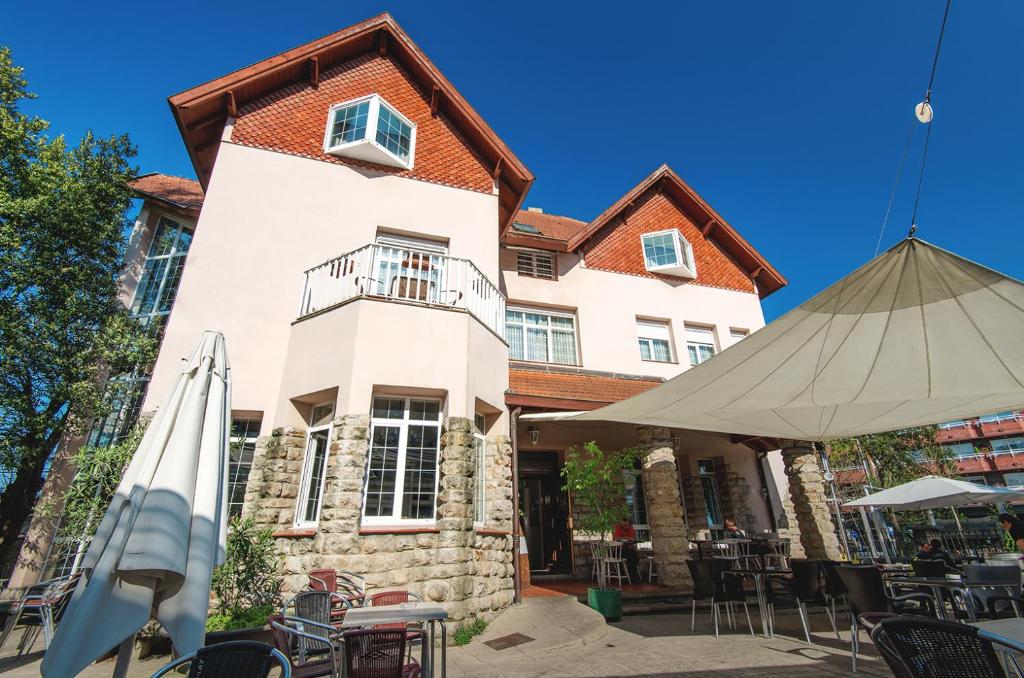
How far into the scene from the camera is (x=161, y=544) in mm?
2717

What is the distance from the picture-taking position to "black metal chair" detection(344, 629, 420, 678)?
2758 mm

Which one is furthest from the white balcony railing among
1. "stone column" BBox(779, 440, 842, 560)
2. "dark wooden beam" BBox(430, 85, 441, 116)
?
"stone column" BBox(779, 440, 842, 560)

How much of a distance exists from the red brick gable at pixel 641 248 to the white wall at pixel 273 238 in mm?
4090

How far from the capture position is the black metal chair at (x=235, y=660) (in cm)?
232

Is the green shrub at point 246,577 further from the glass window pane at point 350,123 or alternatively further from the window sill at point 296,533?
the glass window pane at point 350,123

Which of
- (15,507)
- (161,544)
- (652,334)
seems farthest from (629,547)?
(15,507)

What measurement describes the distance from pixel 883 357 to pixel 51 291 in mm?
12818

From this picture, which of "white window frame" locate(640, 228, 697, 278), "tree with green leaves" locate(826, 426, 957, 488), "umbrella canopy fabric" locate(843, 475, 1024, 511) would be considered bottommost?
"umbrella canopy fabric" locate(843, 475, 1024, 511)

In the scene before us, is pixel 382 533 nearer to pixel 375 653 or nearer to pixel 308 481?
pixel 308 481

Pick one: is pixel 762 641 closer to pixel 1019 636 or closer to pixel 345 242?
pixel 1019 636

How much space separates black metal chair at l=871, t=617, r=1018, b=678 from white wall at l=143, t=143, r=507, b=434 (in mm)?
6005

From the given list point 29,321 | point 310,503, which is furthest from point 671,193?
point 29,321

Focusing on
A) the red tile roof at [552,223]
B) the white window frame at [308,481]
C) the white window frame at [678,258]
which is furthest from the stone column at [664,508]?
the red tile roof at [552,223]

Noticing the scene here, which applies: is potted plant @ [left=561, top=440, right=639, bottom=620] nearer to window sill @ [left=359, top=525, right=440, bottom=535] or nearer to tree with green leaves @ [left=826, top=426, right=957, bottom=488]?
window sill @ [left=359, top=525, right=440, bottom=535]
